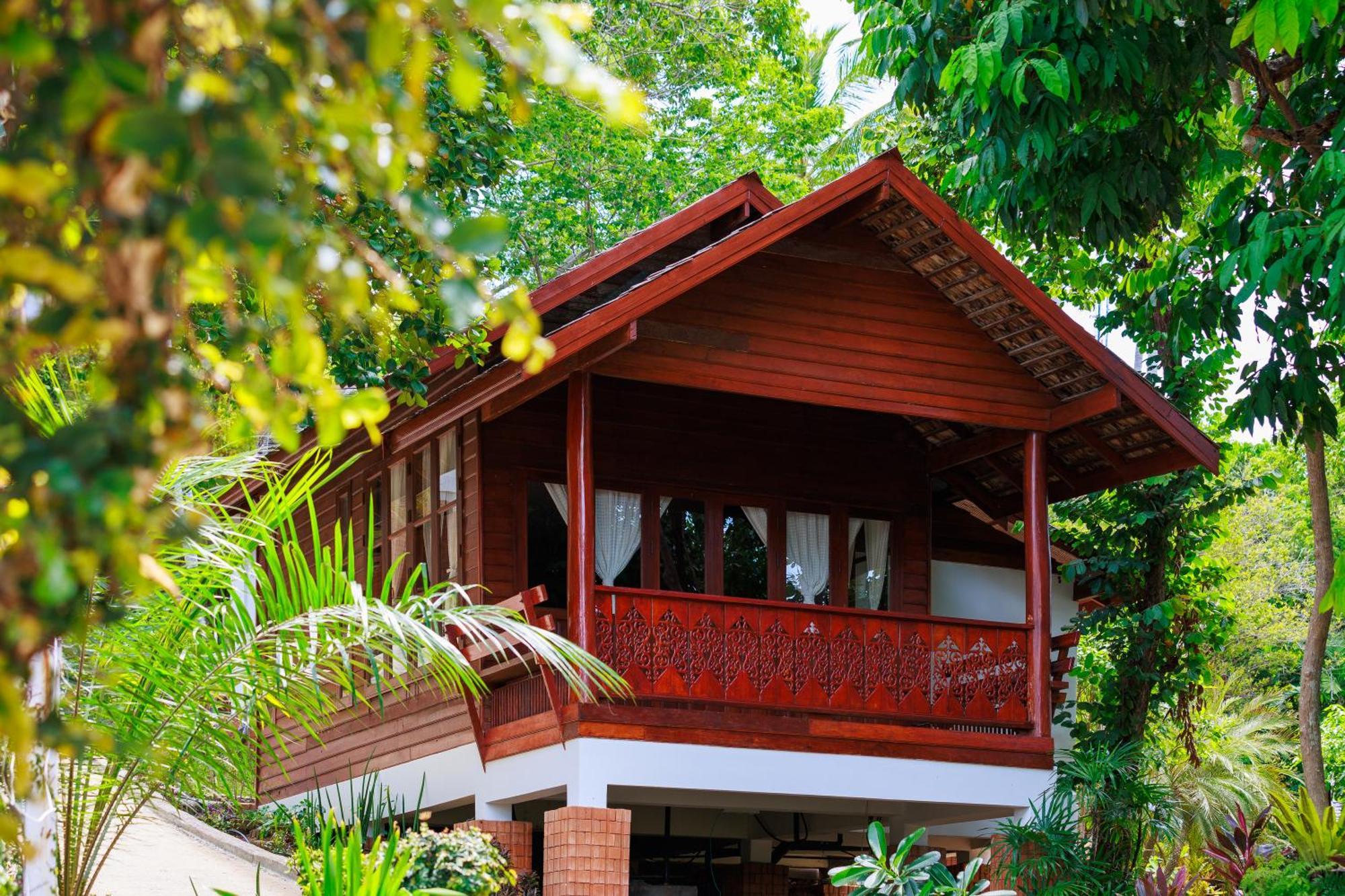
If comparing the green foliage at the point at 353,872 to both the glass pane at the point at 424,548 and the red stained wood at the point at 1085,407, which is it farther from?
the red stained wood at the point at 1085,407

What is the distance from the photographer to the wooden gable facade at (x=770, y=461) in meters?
11.1

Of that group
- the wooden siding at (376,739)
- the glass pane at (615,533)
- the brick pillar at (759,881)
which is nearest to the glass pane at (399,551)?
the wooden siding at (376,739)

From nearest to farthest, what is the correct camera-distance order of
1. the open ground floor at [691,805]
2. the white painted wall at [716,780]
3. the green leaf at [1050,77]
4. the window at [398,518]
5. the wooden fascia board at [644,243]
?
the green leaf at [1050,77], the open ground floor at [691,805], the white painted wall at [716,780], the wooden fascia board at [644,243], the window at [398,518]

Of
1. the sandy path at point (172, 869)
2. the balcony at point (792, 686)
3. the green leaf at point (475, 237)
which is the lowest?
the sandy path at point (172, 869)

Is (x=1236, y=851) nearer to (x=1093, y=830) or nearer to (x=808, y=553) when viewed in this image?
(x=1093, y=830)

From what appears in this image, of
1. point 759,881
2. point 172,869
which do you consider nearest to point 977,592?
point 759,881

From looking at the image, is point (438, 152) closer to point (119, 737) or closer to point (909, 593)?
point (119, 737)

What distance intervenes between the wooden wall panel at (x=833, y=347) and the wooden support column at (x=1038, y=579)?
0.32 metres

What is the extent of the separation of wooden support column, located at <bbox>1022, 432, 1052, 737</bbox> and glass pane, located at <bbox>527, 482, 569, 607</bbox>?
3.82 meters

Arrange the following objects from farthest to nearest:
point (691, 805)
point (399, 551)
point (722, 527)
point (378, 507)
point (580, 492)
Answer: point (378, 507), point (399, 551), point (722, 527), point (691, 805), point (580, 492)

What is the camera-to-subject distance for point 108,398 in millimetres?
2305

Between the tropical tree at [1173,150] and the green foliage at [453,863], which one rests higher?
the tropical tree at [1173,150]

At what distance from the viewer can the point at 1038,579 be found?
12.6 meters

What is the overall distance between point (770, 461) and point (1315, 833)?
5377 mm
